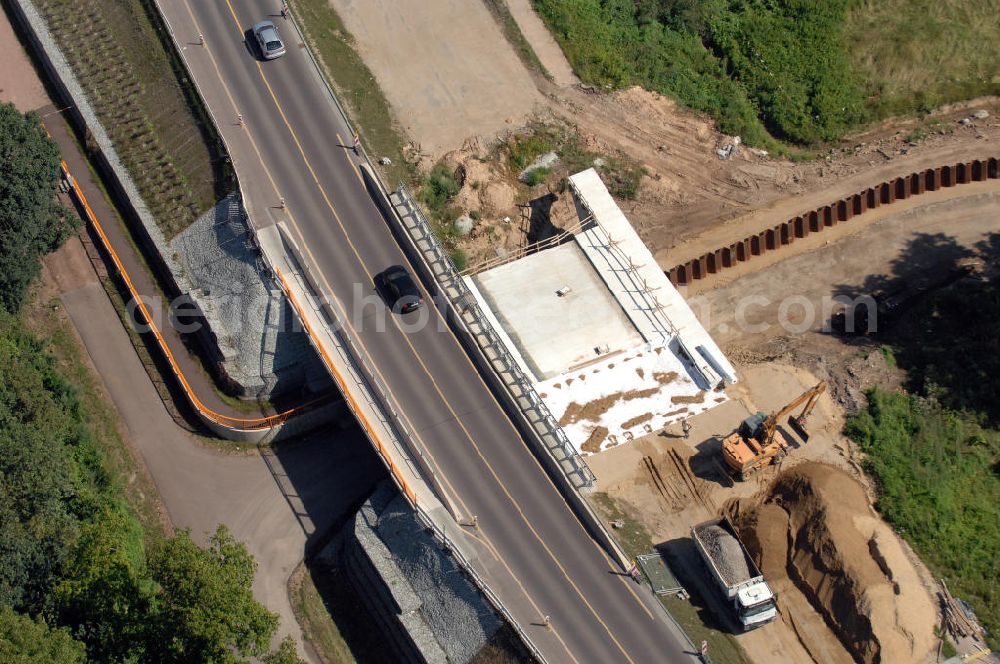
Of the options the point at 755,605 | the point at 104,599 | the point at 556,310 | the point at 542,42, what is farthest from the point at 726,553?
the point at 542,42

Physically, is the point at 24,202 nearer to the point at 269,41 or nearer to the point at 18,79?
the point at 18,79

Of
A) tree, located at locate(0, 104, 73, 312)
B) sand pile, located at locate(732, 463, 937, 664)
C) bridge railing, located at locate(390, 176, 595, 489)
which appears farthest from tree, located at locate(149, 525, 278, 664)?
sand pile, located at locate(732, 463, 937, 664)

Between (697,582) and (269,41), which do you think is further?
(269,41)

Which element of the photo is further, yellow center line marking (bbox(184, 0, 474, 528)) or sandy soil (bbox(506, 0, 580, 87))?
sandy soil (bbox(506, 0, 580, 87))

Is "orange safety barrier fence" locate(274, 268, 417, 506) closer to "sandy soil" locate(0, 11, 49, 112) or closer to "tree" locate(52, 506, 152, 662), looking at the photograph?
"tree" locate(52, 506, 152, 662)

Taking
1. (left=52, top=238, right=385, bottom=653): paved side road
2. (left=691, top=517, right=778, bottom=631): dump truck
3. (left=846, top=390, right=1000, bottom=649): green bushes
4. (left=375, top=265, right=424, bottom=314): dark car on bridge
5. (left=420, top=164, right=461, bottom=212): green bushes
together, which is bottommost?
(left=846, top=390, right=1000, bottom=649): green bushes
